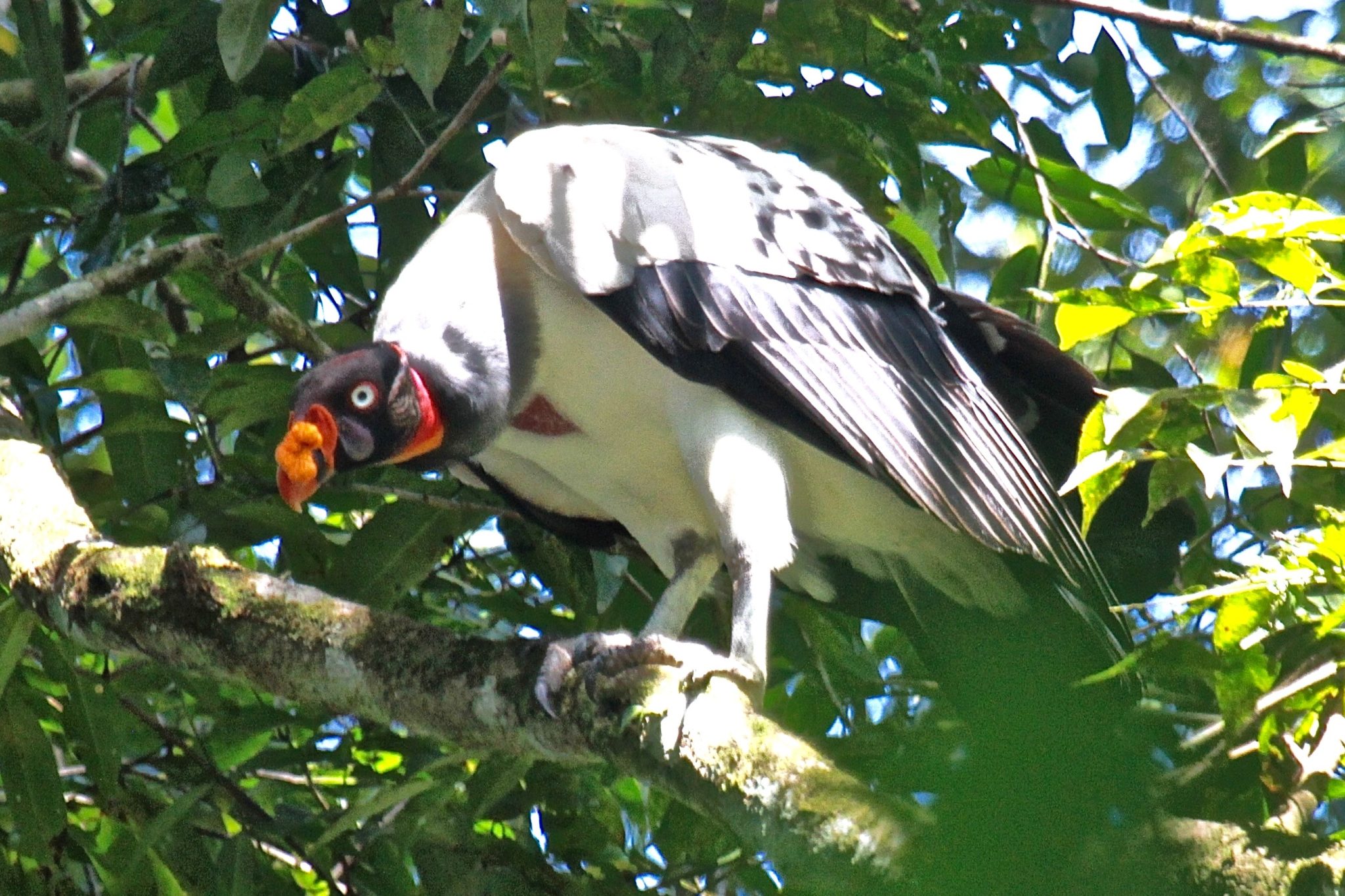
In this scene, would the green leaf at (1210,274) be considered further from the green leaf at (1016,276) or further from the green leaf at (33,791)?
the green leaf at (33,791)

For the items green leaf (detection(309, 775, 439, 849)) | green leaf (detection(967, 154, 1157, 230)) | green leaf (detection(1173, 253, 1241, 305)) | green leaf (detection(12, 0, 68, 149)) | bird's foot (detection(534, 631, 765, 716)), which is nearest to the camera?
green leaf (detection(1173, 253, 1241, 305))

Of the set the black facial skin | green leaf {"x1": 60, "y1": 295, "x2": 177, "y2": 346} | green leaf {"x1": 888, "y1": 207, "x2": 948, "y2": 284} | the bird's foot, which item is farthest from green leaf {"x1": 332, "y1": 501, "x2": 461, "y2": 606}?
green leaf {"x1": 888, "y1": 207, "x2": 948, "y2": 284}

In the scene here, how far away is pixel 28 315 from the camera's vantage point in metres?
3.88

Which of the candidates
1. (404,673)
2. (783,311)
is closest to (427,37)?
(783,311)

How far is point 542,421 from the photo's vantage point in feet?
14.5

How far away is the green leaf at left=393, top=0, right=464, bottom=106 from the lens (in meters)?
3.67

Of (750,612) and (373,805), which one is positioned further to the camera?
(750,612)

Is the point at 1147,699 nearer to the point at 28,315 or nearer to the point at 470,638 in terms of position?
the point at 470,638

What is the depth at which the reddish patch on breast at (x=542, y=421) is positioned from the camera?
4.37 m

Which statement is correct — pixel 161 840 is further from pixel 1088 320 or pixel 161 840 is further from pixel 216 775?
pixel 1088 320

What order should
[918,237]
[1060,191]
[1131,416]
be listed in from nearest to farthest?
[1131,416], [1060,191], [918,237]

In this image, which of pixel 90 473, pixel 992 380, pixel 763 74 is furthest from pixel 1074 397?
pixel 90 473

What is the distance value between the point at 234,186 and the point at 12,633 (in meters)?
1.42

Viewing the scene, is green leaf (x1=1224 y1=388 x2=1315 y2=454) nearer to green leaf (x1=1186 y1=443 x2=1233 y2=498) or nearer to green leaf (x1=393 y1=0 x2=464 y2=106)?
green leaf (x1=1186 y1=443 x2=1233 y2=498)
